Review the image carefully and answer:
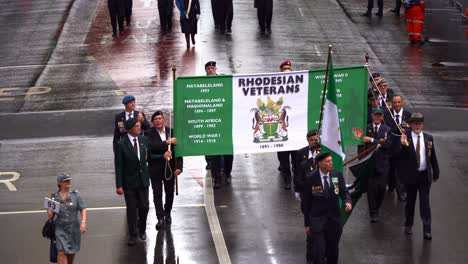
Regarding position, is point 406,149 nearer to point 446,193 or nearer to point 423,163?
point 423,163

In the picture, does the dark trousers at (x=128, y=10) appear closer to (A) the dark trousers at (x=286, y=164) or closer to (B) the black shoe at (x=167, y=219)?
(A) the dark trousers at (x=286, y=164)

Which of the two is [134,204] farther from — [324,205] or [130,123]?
[324,205]

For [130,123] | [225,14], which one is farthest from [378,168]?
[225,14]

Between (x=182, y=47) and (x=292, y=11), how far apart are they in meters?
5.78

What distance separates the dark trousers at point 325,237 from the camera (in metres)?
13.3

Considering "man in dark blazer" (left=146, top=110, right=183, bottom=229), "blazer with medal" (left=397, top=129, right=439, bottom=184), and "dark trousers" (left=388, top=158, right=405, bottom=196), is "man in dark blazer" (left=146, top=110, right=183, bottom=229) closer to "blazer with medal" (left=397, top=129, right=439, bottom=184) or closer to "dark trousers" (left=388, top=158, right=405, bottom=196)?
"blazer with medal" (left=397, top=129, right=439, bottom=184)

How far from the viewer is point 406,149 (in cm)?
1504

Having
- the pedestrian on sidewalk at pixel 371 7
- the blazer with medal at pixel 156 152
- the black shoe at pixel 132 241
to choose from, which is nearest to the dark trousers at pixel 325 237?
the black shoe at pixel 132 241

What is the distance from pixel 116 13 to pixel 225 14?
2983 millimetres

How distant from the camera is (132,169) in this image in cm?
1497

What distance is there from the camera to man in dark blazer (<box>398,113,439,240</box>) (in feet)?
49.0

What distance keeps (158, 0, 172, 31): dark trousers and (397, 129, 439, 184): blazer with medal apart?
15445 mm

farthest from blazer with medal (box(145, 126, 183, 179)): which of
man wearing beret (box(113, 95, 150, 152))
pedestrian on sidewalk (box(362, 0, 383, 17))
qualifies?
pedestrian on sidewalk (box(362, 0, 383, 17))

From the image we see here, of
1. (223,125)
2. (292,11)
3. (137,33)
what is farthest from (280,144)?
(292,11)
